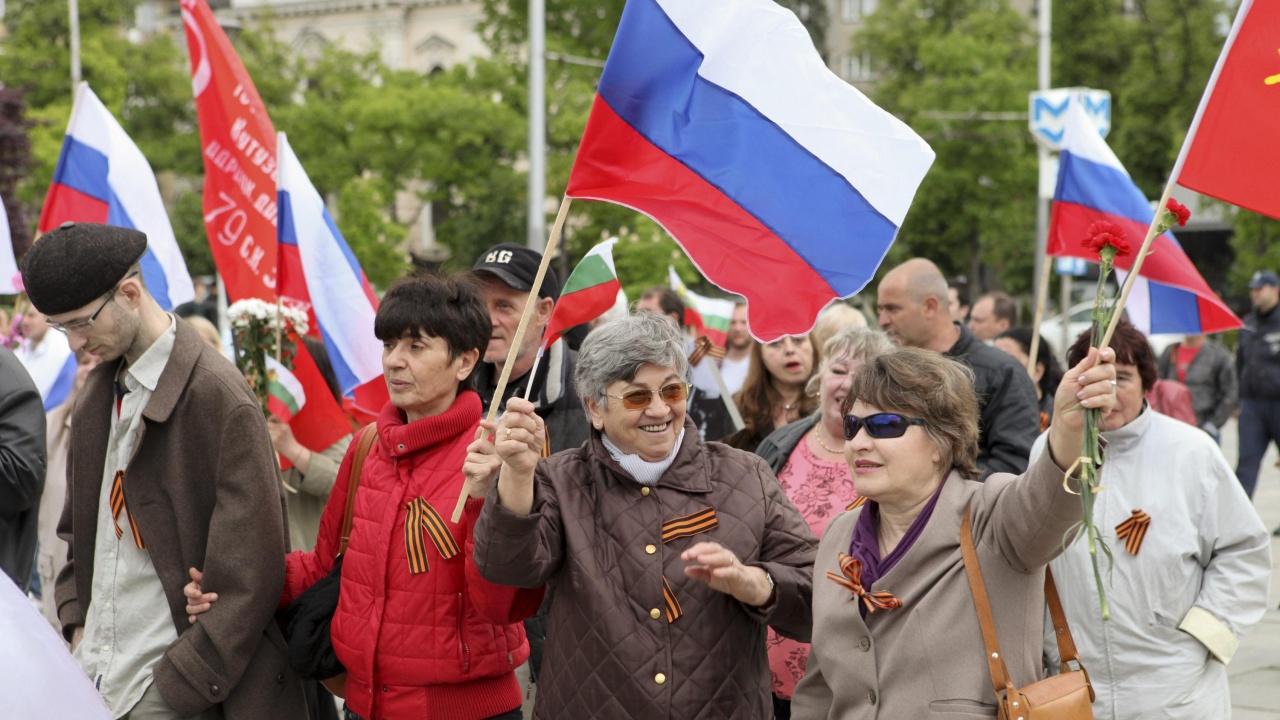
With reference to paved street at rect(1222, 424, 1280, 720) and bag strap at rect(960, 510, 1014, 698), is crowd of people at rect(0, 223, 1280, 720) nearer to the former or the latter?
bag strap at rect(960, 510, 1014, 698)

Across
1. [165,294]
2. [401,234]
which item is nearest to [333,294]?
[165,294]

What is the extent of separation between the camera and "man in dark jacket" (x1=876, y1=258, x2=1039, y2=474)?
600 centimetres

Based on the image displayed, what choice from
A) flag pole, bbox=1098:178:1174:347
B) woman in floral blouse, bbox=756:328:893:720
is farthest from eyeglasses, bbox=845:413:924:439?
woman in floral blouse, bbox=756:328:893:720

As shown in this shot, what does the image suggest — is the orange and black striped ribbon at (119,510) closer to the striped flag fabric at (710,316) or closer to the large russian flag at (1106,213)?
the large russian flag at (1106,213)

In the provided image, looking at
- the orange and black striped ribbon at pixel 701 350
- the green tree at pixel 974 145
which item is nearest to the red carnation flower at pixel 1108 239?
the orange and black striped ribbon at pixel 701 350

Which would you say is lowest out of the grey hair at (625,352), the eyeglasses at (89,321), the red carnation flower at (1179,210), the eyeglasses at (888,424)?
the eyeglasses at (888,424)

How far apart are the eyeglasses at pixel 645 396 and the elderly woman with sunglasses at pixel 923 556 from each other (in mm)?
484

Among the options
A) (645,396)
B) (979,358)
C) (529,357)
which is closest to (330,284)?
(529,357)

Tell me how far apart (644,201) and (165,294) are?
13.3ft

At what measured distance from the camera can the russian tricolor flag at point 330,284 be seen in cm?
653

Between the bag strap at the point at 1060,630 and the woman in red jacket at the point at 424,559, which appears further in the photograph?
the woman in red jacket at the point at 424,559

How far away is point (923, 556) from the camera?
3.46m

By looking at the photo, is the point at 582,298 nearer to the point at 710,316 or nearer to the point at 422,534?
the point at 422,534

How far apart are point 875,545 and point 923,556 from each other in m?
0.17
